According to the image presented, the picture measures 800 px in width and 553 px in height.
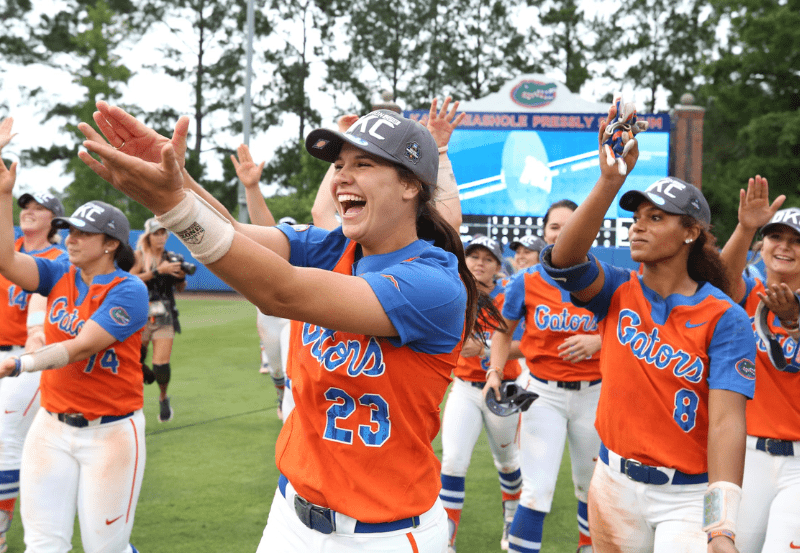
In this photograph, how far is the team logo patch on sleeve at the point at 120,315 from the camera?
421 cm

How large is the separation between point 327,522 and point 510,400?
2719 millimetres

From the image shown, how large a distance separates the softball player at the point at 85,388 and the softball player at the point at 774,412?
3444mm

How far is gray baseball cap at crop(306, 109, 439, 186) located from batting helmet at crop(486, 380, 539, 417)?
2.69m

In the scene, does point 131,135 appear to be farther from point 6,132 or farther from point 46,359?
point 6,132

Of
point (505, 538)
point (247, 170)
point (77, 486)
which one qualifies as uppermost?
point (247, 170)

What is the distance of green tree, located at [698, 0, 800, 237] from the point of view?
28.2 m

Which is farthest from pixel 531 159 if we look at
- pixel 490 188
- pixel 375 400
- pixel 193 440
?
pixel 375 400

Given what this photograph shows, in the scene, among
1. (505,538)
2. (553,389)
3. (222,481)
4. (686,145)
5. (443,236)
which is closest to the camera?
(443,236)

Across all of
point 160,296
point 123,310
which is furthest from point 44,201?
point 160,296

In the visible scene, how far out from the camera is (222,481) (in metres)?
6.83

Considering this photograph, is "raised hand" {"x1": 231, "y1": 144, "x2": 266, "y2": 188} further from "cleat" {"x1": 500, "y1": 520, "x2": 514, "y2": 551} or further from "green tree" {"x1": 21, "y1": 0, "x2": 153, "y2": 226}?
"green tree" {"x1": 21, "y1": 0, "x2": 153, "y2": 226}

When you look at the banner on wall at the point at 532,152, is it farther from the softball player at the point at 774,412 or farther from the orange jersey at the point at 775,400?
the orange jersey at the point at 775,400

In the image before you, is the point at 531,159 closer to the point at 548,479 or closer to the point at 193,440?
the point at 193,440

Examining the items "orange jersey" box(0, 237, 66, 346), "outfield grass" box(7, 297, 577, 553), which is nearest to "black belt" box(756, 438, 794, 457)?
"outfield grass" box(7, 297, 577, 553)
